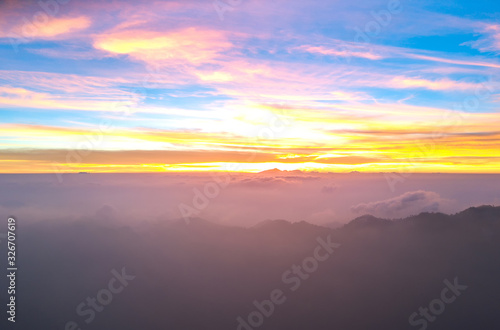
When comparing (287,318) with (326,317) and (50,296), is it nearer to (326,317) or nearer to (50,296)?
(326,317)

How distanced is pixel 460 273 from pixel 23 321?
234594 millimetres

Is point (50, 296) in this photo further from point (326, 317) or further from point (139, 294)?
point (326, 317)

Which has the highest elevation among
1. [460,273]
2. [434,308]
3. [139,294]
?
[139,294]

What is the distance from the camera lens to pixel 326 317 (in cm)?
16550

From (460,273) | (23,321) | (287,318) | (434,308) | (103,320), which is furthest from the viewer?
(460,273)

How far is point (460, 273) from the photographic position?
194750 mm

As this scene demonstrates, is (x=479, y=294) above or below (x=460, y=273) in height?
below

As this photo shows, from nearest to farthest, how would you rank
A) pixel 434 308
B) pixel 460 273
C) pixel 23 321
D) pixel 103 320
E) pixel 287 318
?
pixel 23 321 → pixel 103 320 → pixel 287 318 → pixel 434 308 → pixel 460 273

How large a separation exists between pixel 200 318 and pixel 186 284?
42534 millimetres

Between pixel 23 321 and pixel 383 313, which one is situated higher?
pixel 23 321

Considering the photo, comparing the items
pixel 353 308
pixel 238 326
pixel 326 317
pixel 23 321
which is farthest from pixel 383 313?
pixel 23 321

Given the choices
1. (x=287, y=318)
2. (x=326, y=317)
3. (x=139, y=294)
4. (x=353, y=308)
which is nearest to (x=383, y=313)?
(x=353, y=308)

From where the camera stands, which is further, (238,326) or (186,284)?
(186,284)

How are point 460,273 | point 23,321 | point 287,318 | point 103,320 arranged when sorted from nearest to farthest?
point 23,321, point 103,320, point 287,318, point 460,273
